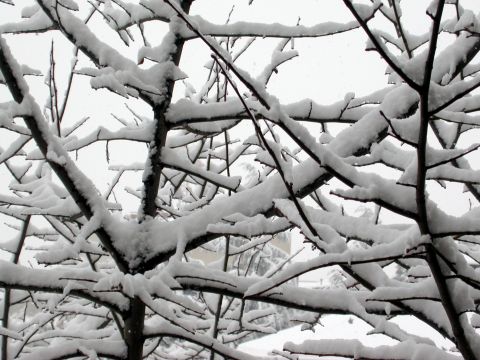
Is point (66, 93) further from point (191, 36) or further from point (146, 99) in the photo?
point (191, 36)

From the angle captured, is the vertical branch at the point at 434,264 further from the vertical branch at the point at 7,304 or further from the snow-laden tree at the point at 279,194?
the vertical branch at the point at 7,304

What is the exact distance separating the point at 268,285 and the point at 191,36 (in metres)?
1.39

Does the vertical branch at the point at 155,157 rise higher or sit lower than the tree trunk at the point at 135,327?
higher


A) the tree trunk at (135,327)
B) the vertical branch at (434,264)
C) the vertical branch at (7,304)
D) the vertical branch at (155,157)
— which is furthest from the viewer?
the vertical branch at (7,304)

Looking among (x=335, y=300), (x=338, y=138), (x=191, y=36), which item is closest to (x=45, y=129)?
(x=191, y=36)

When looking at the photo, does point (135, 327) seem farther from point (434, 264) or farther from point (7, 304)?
point (434, 264)

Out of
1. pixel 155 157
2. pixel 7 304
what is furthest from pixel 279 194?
pixel 7 304

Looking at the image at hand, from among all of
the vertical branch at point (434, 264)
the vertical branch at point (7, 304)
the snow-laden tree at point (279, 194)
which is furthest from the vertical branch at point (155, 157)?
the vertical branch at point (434, 264)

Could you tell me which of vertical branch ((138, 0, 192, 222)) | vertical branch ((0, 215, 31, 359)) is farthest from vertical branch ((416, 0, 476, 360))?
vertical branch ((0, 215, 31, 359))

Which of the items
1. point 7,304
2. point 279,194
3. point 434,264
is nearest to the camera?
point 434,264

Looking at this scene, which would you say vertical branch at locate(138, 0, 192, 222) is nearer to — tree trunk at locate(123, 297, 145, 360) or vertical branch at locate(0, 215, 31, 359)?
tree trunk at locate(123, 297, 145, 360)

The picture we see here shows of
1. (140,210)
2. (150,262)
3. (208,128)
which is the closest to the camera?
(150,262)

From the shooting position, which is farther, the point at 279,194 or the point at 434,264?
the point at 279,194

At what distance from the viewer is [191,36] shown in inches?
75.1
